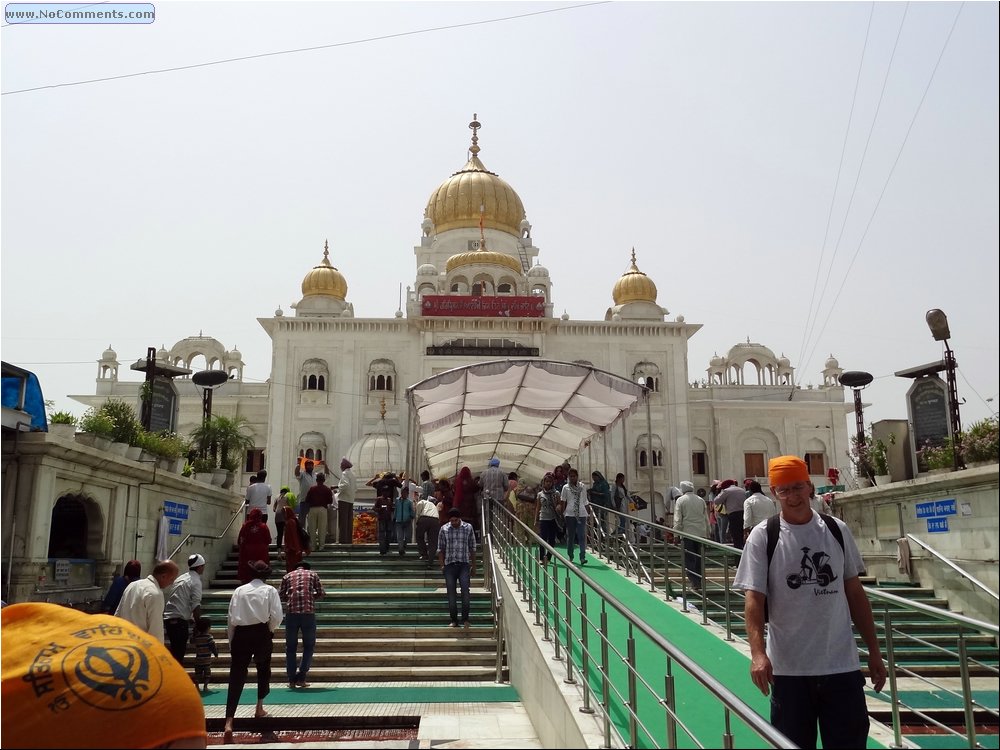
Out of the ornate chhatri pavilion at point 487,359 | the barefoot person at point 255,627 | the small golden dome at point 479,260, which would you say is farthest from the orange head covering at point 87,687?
the small golden dome at point 479,260

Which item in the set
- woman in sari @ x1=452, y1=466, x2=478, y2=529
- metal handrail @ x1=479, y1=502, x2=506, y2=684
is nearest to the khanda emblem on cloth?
metal handrail @ x1=479, y1=502, x2=506, y2=684

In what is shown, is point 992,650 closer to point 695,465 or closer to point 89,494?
point 89,494

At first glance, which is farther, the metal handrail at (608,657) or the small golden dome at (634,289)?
the small golden dome at (634,289)

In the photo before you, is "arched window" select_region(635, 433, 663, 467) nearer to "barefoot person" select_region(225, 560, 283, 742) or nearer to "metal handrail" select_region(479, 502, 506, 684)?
"metal handrail" select_region(479, 502, 506, 684)

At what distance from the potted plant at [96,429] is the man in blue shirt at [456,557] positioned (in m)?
4.39

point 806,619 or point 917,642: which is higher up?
point 806,619

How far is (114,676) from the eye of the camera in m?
2.02

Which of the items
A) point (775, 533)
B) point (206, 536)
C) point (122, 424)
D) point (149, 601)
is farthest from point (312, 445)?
point (775, 533)

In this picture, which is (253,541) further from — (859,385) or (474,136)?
(474,136)

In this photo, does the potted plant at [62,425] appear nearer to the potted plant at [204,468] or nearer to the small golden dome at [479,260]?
the potted plant at [204,468]

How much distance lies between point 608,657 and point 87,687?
3.55 metres

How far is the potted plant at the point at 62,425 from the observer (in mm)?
9430

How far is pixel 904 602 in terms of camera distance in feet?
13.1

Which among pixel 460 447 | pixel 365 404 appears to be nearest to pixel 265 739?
pixel 460 447
